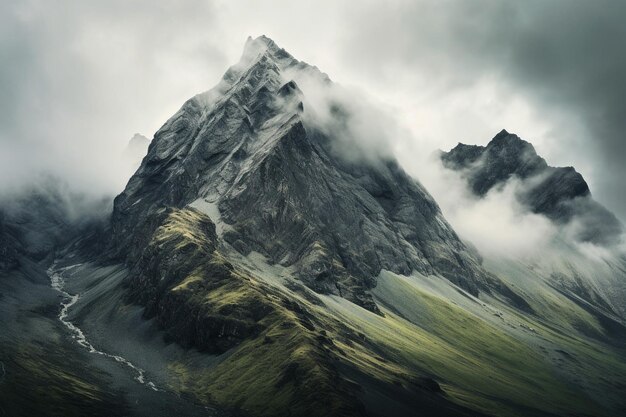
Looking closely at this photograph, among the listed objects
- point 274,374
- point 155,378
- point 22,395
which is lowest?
point 22,395

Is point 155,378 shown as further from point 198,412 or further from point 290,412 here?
point 290,412

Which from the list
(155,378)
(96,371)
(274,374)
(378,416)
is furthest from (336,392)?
(96,371)

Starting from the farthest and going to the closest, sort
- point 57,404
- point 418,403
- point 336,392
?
point 418,403
point 336,392
point 57,404

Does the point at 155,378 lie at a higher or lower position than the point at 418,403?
lower

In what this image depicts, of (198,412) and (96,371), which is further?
(96,371)

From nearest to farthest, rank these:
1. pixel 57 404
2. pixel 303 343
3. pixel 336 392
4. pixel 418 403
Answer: pixel 57 404
pixel 336 392
pixel 418 403
pixel 303 343

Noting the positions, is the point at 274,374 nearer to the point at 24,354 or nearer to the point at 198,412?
the point at 198,412

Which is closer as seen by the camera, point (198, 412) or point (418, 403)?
point (198, 412)

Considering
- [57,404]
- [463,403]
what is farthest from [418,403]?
[57,404]

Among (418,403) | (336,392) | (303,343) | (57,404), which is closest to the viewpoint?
(57,404)
